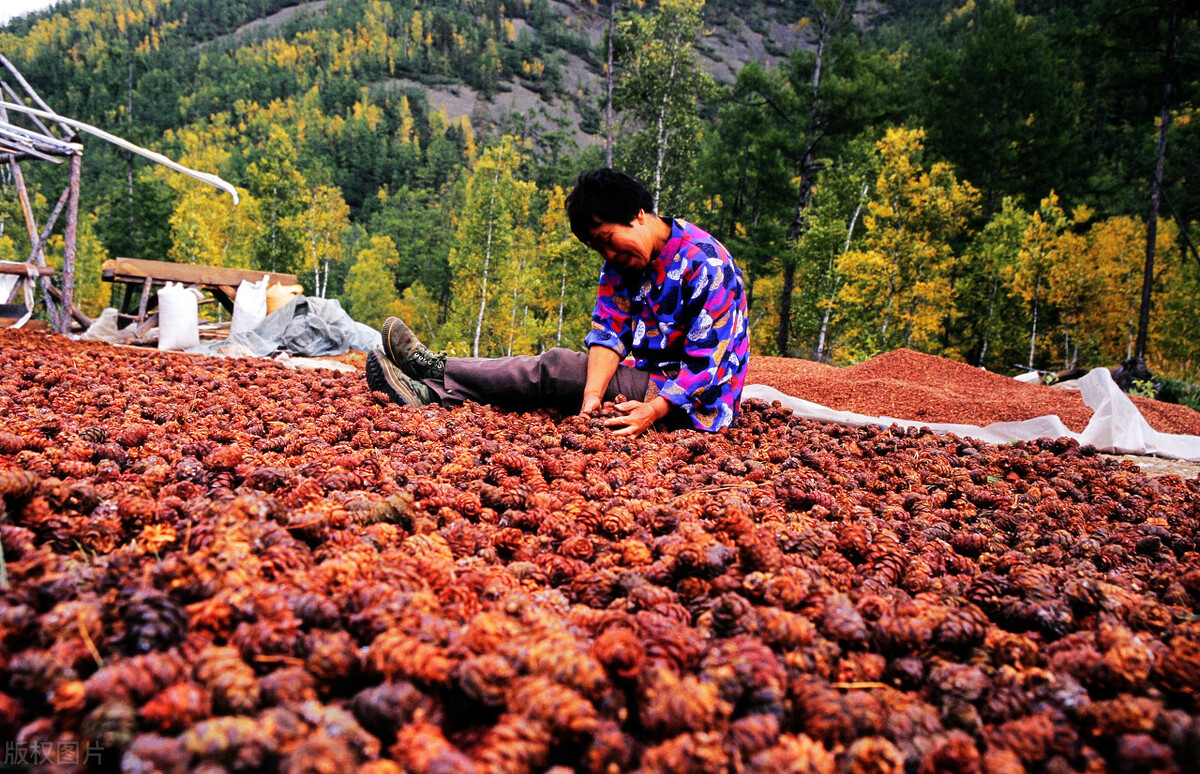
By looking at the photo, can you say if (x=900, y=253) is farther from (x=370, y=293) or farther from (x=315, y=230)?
(x=370, y=293)

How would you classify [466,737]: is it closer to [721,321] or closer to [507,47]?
[721,321]

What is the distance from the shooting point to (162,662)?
2.71ft

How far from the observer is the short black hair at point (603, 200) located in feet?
9.77

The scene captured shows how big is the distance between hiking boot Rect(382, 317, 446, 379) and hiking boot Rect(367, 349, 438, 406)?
0.19 ft

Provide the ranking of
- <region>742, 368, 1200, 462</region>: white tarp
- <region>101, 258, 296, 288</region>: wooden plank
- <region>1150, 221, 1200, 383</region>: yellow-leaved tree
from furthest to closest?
<region>1150, 221, 1200, 383</region>: yellow-leaved tree
<region>101, 258, 296, 288</region>: wooden plank
<region>742, 368, 1200, 462</region>: white tarp

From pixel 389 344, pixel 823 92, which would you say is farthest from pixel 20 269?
pixel 823 92

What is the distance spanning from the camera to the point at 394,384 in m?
3.33

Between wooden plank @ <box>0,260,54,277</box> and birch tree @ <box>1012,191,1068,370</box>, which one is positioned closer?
wooden plank @ <box>0,260,54,277</box>

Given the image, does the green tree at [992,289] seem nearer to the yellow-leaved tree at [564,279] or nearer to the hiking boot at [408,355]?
the yellow-leaved tree at [564,279]

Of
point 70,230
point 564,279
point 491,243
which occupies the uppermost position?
point 491,243

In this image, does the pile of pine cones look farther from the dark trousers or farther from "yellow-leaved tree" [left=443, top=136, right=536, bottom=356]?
"yellow-leaved tree" [left=443, top=136, right=536, bottom=356]

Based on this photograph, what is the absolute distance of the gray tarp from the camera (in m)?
8.52

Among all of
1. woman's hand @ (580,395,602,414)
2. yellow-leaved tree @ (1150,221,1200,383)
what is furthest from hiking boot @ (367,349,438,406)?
yellow-leaved tree @ (1150,221,1200,383)

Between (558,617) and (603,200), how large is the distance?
2.30 meters
